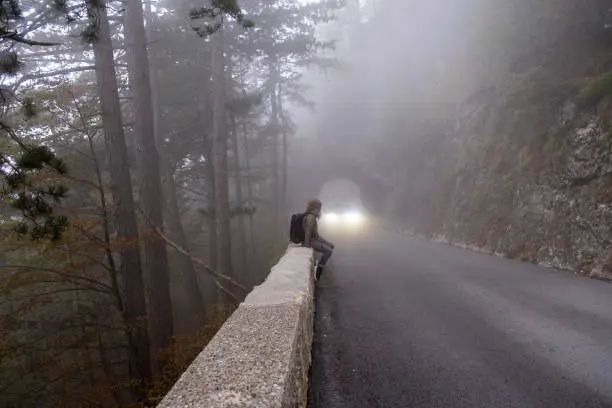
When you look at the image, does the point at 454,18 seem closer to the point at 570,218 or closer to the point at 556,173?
the point at 556,173

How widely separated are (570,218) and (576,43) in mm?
7113

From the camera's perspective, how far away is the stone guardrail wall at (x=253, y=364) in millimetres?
2842

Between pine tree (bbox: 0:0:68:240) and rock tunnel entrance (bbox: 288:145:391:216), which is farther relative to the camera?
rock tunnel entrance (bbox: 288:145:391:216)

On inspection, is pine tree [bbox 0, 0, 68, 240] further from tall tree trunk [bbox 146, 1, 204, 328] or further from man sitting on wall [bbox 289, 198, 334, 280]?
tall tree trunk [bbox 146, 1, 204, 328]

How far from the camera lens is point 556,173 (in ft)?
42.1

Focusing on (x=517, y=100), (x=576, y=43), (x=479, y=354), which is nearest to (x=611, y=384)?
(x=479, y=354)

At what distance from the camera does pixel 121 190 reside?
9.84 meters

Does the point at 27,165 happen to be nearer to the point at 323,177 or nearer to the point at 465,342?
the point at 465,342

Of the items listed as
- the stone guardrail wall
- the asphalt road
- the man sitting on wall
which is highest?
the man sitting on wall

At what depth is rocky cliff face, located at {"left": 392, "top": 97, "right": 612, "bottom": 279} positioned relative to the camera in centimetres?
1077

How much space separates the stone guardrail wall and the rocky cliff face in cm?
804

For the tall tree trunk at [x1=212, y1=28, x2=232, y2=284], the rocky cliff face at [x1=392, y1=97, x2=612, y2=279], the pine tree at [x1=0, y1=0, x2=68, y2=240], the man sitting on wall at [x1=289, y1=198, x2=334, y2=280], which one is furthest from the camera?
the tall tree trunk at [x1=212, y1=28, x2=232, y2=284]

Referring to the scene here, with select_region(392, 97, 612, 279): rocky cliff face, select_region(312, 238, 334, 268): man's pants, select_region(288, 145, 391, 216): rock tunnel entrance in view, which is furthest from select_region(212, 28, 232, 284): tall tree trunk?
select_region(288, 145, 391, 216): rock tunnel entrance

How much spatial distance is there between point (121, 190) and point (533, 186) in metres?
11.9
